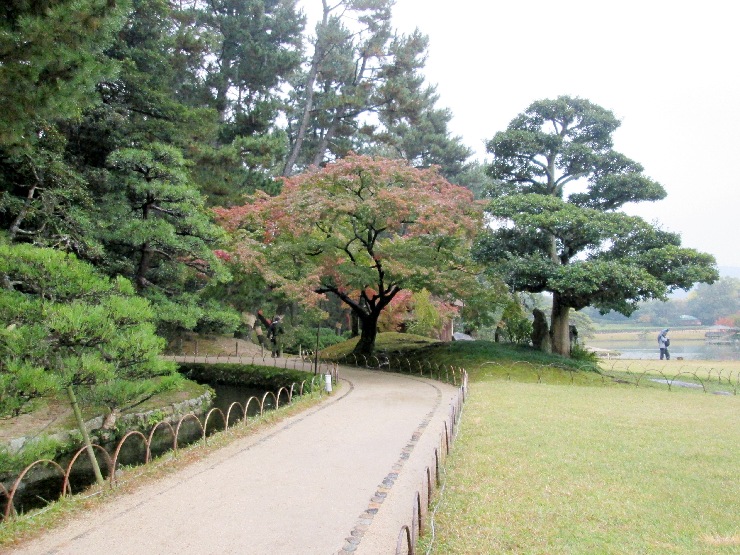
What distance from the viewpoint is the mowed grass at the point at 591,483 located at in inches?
147

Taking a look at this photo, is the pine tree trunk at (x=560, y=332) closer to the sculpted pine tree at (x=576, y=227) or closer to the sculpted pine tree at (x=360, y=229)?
the sculpted pine tree at (x=576, y=227)

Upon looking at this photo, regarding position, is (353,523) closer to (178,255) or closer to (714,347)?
(178,255)

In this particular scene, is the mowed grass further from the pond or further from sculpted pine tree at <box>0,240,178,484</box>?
the pond

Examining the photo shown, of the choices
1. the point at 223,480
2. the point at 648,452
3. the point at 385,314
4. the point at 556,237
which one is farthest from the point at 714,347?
the point at 223,480

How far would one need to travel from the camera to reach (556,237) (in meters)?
14.5

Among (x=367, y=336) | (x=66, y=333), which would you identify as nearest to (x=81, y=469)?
(x=66, y=333)

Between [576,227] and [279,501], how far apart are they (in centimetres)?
1119

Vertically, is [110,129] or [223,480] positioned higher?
[110,129]

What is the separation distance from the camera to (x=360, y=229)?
50.1 ft

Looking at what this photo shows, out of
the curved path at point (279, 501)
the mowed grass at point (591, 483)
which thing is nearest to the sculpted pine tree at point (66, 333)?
the curved path at point (279, 501)

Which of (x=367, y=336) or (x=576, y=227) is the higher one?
(x=576, y=227)

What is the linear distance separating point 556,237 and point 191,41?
12924 millimetres

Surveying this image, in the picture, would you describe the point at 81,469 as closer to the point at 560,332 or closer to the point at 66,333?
the point at 66,333

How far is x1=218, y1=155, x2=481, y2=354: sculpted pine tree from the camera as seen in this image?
14203mm
